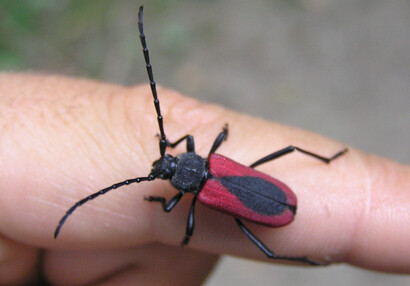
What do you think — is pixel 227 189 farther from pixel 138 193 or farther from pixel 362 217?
pixel 362 217

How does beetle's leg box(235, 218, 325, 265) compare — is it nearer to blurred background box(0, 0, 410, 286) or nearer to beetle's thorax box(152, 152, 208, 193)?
beetle's thorax box(152, 152, 208, 193)

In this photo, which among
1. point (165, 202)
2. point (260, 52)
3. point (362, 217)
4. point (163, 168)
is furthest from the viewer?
point (260, 52)

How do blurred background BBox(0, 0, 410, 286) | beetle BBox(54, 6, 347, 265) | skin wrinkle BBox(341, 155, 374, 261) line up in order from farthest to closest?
1. blurred background BBox(0, 0, 410, 286)
2. skin wrinkle BBox(341, 155, 374, 261)
3. beetle BBox(54, 6, 347, 265)

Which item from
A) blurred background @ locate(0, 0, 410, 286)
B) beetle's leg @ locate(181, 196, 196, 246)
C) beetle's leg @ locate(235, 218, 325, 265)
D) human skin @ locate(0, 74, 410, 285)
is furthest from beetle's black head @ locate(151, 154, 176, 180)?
blurred background @ locate(0, 0, 410, 286)

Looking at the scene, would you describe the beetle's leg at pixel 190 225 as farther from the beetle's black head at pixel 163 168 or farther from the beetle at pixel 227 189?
the beetle's black head at pixel 163 168

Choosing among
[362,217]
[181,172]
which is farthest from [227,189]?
[362,217]

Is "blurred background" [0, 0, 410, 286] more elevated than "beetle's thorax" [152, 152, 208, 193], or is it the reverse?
"blurred background" [0, 0, 410, 286]
